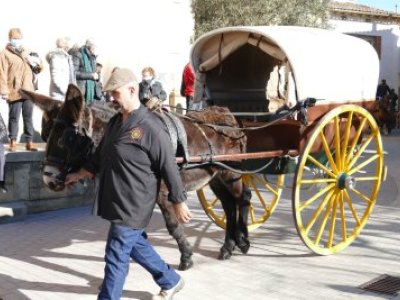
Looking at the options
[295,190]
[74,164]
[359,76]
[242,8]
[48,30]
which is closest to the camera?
[74,164]

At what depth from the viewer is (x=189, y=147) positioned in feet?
17.4

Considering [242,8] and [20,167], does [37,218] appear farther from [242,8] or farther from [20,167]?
[242,8]

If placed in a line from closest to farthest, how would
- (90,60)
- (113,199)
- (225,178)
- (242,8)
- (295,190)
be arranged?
(113,199), (295,190), (225,178), (90,60), (242,8)

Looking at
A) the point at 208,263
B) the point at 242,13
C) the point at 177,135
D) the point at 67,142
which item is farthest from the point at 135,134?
the point at 242,13

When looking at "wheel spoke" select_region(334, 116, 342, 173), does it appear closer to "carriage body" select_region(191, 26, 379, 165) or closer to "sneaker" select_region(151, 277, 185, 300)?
"carriage body" select_region(191, 26, 379, 165)

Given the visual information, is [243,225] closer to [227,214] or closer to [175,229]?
[227,214]

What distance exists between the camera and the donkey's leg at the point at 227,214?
5.88 metres

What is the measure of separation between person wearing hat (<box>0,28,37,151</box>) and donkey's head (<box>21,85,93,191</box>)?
3716 millimetres

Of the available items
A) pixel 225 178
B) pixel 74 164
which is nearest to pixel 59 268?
pixel 74 164

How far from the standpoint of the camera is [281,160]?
600 centimetres

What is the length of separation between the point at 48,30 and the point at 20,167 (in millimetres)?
3908

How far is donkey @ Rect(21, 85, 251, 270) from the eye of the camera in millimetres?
4660

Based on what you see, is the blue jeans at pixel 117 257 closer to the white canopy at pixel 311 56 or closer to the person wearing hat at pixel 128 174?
the person wearing hat at pixel 128 174

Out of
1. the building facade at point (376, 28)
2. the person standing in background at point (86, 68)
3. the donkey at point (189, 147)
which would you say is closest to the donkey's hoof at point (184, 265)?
the donkey at point (189, 147)
